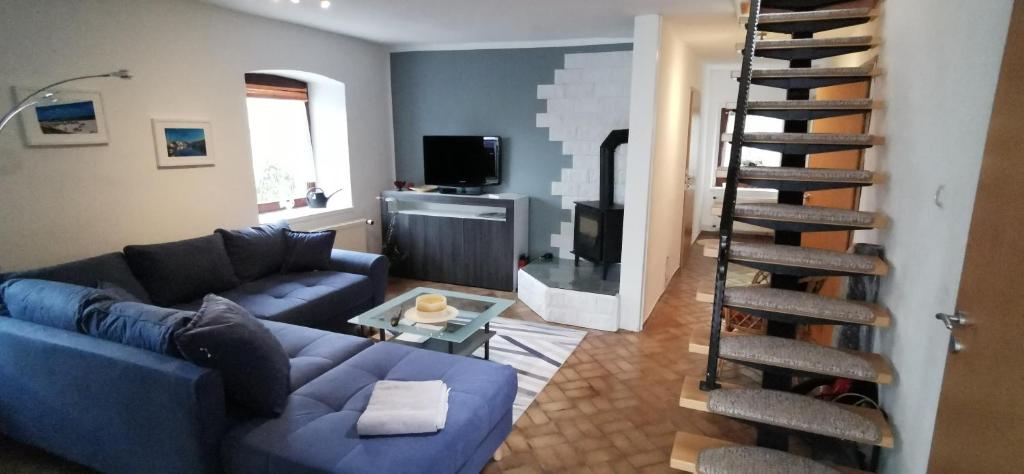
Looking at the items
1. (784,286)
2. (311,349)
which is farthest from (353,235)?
(784,286)

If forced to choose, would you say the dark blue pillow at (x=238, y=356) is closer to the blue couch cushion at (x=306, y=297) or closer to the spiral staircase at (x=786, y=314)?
the blue couch cushion at (x=306, y=297)

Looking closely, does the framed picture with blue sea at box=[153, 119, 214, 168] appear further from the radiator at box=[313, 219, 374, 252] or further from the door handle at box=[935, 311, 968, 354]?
the door handle at box=[935, 311, 968, 354]

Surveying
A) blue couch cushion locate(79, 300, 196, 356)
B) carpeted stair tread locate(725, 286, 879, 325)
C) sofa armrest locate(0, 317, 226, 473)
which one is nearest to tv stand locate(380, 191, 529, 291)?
carpeted stair tread locate(725, 286, 879, 325)

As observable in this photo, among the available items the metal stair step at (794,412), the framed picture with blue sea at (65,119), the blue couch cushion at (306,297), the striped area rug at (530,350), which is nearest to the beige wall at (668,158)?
the striped area rug at (530,350)

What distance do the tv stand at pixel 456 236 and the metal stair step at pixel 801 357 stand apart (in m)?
2.84

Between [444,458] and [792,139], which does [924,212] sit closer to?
[792,139]

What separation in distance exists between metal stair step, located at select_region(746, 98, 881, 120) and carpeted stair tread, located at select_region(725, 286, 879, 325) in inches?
34.3

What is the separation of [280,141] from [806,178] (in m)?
4.25

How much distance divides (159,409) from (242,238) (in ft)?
6.31

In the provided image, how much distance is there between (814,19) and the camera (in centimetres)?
273

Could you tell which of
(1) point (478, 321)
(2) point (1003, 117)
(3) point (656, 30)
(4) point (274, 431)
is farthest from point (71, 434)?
(3) point (656, 30)

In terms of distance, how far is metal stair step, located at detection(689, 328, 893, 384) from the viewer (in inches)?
77.0

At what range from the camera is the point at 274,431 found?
1.81 metres

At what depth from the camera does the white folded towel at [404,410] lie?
179cm
